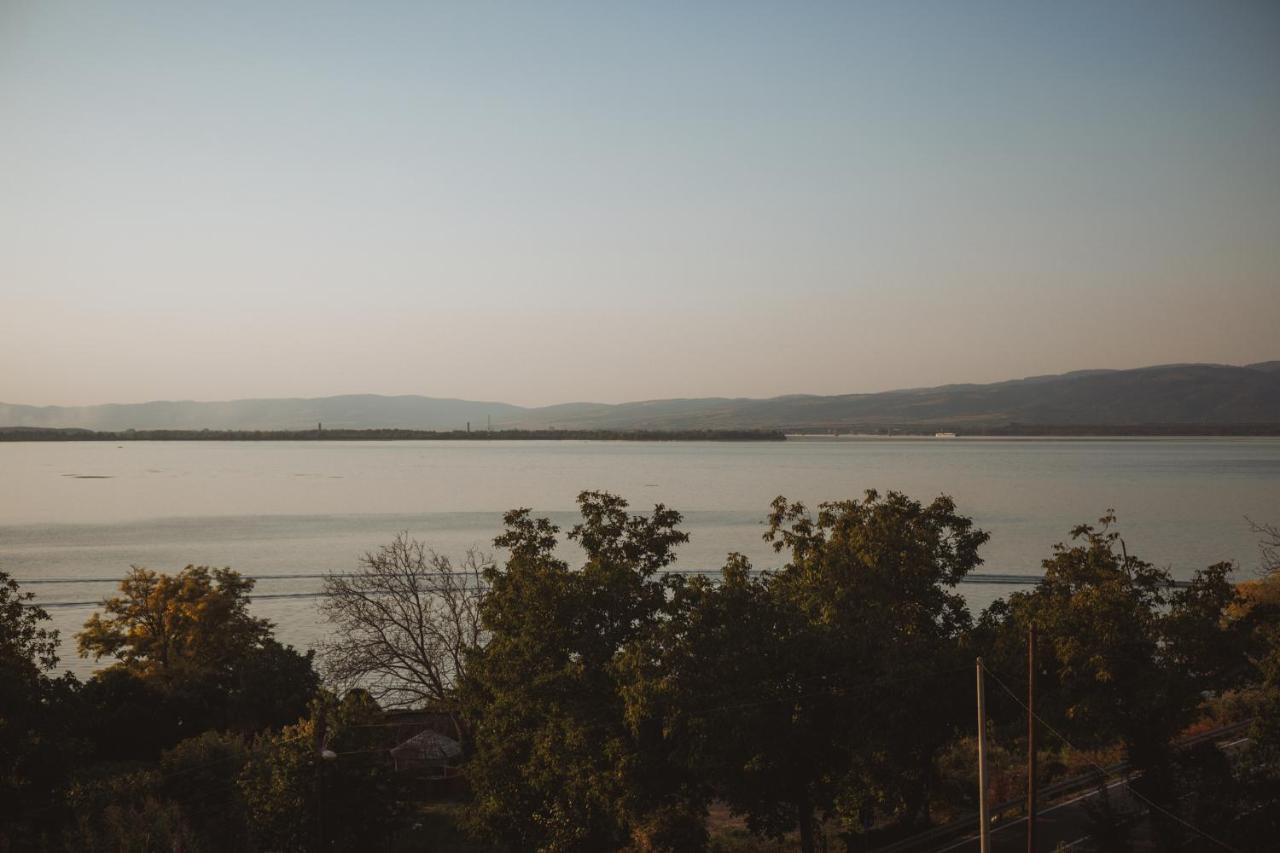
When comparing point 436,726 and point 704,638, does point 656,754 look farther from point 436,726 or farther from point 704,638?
point 436,726

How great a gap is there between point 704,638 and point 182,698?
56.1ft

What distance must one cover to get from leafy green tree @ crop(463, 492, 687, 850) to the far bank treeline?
0.05 metres

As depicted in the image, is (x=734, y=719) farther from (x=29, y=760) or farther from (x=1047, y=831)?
(x=29, y=760)

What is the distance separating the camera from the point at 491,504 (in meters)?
102

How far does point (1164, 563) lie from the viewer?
5625 centimetres

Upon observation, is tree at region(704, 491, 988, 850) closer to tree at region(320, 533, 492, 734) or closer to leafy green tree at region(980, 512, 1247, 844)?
leafy green tree at region(980, 512, 1247, 844)

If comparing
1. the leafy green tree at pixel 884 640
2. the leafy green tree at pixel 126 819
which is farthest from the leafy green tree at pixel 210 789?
the leafy green tree at pixel 884 640

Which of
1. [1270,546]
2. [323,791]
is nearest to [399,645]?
[323,791]

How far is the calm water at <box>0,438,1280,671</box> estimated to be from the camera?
61375 mm

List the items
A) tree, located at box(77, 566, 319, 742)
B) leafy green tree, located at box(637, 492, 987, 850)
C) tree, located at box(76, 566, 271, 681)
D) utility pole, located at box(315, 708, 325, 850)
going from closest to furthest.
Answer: leafy green tree, located at box(637, 492, 987, 850) < utility pole, located at box(315, 708, 325, 850) < tree, located at box(77, 566, 319, 742) < tree, located at box(76, 566, 271, 681)

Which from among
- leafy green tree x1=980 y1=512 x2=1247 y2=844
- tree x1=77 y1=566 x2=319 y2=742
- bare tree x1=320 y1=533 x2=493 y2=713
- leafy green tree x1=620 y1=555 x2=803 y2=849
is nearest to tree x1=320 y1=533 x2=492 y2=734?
bare tree x1=320 y1=533 x2=493 y2=713

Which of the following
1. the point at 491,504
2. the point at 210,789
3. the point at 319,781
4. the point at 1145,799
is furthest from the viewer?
the point at 491,504

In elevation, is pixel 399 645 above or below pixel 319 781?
below

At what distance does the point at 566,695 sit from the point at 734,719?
345 centimetres
